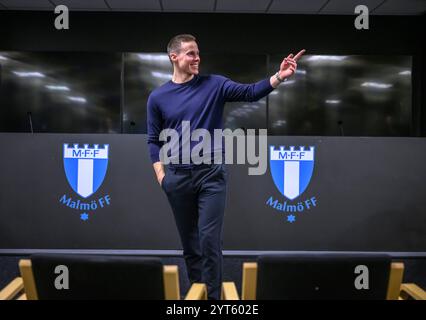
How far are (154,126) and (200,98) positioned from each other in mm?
291

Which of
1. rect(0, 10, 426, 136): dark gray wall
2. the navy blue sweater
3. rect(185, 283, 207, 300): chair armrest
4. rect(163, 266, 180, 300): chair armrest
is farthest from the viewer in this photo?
rect(0, 10, 426, 136): dark gray wall

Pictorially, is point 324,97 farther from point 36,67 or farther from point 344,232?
point 36,67

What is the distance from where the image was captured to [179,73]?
82.3 inches

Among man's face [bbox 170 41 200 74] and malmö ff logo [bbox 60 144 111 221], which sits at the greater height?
man's face [bbox 170 41 200 74]

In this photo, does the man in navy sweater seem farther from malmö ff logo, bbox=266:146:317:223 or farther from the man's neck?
malmö ff logo, bbox=266:146:317:223

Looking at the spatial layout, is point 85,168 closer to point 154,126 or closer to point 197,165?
point 154,126

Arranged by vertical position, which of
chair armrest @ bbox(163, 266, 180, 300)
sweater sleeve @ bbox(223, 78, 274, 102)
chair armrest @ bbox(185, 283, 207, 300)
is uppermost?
sweater sleeve @ bbox(223, 78, 274, 102)

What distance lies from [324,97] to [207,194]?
3.97m

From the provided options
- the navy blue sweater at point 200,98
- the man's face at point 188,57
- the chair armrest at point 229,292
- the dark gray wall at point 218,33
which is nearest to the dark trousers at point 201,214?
the navy blue sweater at point 200,98

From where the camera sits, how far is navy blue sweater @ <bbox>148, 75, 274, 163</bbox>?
6.43 feet

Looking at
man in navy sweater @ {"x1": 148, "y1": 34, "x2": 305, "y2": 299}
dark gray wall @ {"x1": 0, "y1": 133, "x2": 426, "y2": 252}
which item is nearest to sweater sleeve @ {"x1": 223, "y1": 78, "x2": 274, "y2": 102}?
man in navy sweater @ {"x1": 148, "y1": 34, "x2": 305, "y2": 299}

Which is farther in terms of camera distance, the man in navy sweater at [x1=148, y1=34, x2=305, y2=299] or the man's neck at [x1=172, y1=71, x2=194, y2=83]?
the man's neck at [x1=172, y1=71, x2=194, y2=83]

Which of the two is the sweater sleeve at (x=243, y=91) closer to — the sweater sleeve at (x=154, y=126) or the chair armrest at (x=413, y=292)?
the sweater sleeve at (x=154, y=126)
